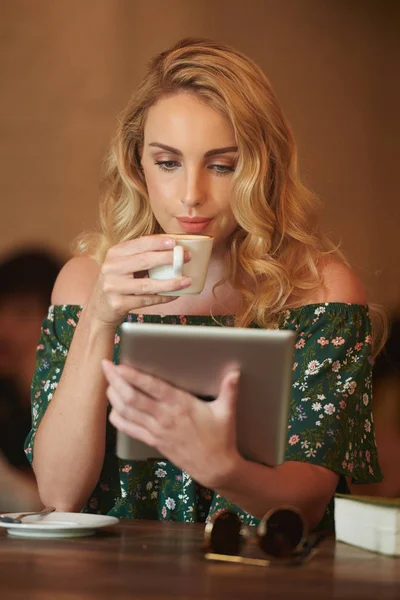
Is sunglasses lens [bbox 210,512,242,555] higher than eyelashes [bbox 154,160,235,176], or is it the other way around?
eyelashes [bbox 154,160,235,176]

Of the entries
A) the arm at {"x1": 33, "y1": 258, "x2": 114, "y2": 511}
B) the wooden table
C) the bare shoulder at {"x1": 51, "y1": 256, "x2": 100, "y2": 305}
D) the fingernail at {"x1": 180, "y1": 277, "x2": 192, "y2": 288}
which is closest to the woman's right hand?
the fingernail at {"x1": 180, "y1": 277, "x2": 192, "y2": 288}

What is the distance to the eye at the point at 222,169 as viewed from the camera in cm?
184

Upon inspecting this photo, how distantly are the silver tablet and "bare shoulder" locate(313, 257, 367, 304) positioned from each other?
0.73 metres

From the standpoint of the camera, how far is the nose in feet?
5.86

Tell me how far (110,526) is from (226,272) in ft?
2.53

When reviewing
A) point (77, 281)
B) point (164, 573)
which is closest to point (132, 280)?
point (164, 573)

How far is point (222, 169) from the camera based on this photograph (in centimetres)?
184

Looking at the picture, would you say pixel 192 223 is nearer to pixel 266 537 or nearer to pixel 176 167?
pixel 176 167

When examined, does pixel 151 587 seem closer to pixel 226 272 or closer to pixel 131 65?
pixel 226 272

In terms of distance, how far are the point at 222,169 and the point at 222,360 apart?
0.74 metres

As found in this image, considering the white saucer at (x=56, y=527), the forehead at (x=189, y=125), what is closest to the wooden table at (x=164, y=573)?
the white saucer at (x=56, y=527)

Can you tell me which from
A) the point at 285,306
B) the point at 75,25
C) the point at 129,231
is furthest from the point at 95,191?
the point at 285,306

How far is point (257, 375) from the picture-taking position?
120cm

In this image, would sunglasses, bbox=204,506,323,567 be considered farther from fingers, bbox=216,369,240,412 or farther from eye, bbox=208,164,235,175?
eye, bbox=208,164,235,175
